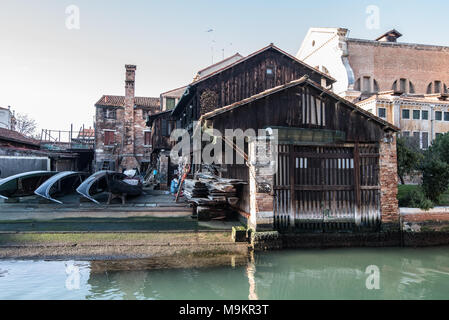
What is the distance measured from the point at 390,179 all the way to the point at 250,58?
9.37 metres

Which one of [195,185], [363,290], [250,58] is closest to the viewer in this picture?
[363,290]

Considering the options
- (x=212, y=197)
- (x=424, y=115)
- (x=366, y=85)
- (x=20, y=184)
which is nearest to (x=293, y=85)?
(x=212, y=197)

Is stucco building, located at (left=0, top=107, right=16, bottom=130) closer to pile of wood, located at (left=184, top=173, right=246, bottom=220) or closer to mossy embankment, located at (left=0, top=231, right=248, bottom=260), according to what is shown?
mossy embankment, located at (left=0, top=231, right=248, bottom=260)

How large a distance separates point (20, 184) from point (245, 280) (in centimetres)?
1168

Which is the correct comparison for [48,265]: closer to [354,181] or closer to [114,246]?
[114,246]

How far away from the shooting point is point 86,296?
4914mm

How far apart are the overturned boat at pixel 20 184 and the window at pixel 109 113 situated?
16.4m

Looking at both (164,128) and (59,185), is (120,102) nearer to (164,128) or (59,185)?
(164,128)

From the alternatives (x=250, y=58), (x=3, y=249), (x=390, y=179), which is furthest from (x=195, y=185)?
(x=250, y=58)

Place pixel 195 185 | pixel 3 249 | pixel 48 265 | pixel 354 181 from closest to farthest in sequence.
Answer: pixel 48 265 < pixel 3 249 < pixel 354 181 < pixel 195 185

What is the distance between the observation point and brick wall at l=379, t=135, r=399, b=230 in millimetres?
8602

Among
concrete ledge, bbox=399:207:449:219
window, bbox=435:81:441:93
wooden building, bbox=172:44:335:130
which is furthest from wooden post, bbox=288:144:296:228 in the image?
window, bbox=435:81:441:93

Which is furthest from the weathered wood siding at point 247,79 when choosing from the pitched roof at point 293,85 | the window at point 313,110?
the window at point 313,110

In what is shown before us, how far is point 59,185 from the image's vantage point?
13883mm
